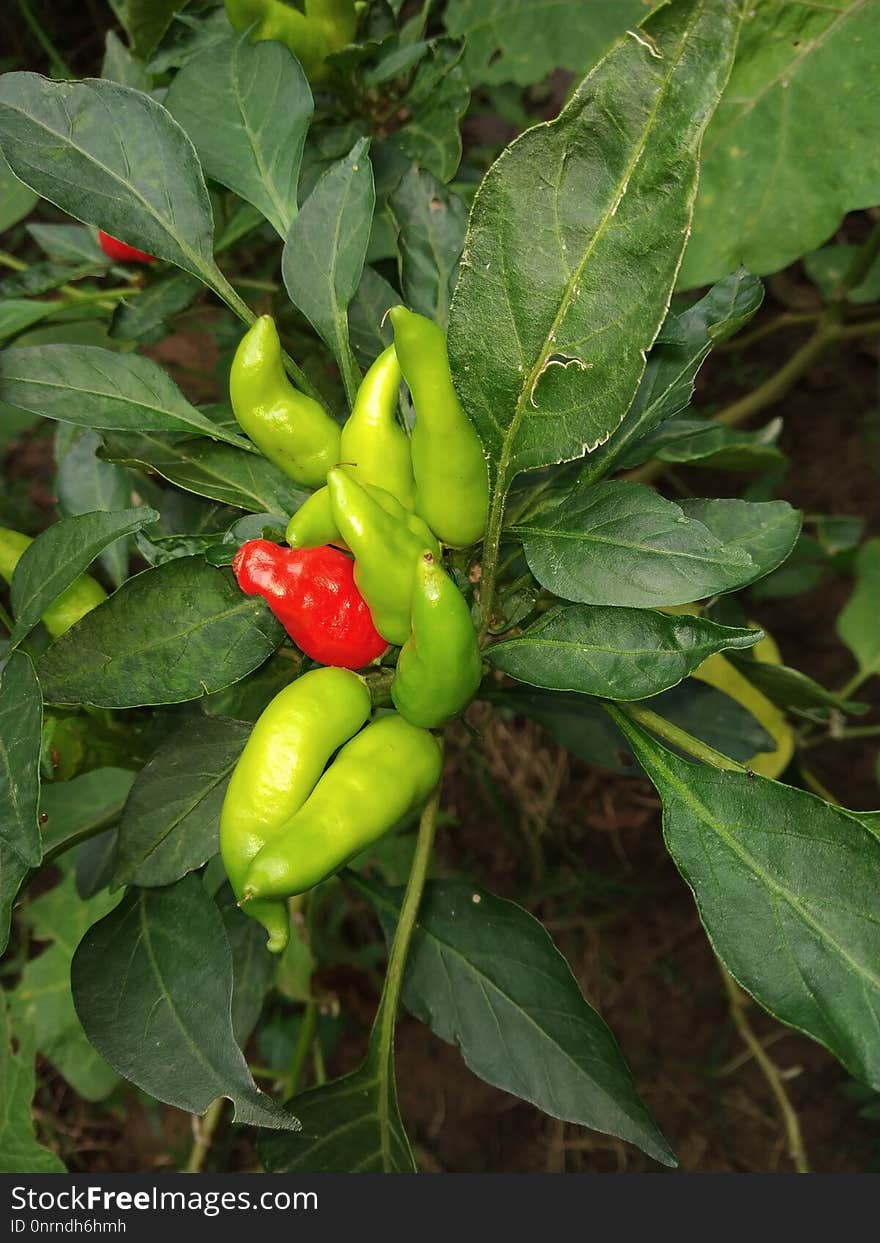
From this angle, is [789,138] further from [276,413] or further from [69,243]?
[69,243]

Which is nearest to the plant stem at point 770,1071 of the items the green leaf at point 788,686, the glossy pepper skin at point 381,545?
the green leaf at point 788,686

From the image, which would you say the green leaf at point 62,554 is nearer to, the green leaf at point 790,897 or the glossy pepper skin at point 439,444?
the glossy pepper skin at point 439,444

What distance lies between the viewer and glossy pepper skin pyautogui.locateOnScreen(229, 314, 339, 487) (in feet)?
2.30

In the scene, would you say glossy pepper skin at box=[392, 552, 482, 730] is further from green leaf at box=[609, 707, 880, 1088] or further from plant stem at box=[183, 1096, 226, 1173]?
plant stem at box=[183, 1096, 226, 1173]

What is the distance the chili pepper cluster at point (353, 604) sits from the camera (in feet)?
2.08

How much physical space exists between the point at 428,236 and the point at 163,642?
0.38 m

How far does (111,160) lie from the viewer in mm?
785

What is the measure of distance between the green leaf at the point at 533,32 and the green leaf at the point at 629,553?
82 centimetres

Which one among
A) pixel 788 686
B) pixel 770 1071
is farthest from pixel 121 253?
pixel 770 1071

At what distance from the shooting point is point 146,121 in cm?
78

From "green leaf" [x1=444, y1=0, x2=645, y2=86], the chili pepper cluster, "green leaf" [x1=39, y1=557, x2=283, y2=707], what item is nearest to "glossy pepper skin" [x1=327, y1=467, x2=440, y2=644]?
the chili pepper cluster

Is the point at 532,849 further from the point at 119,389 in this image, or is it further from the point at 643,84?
the point at 643,84

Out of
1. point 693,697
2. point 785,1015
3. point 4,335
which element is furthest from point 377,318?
point 785,1015

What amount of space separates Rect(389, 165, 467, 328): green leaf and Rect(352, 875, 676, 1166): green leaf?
1.67 ft
